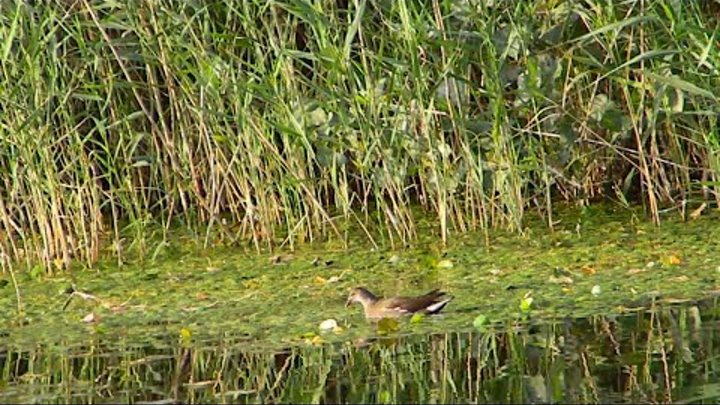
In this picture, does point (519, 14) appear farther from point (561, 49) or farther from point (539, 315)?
point (539, 315)

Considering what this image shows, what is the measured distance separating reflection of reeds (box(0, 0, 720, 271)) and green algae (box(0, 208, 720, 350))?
0.63 feet

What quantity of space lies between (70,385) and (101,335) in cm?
90

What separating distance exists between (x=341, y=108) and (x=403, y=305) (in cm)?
136

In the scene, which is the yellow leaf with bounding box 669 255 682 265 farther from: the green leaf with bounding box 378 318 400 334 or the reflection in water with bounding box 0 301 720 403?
the green leaf with bounding box 378 318 400 334

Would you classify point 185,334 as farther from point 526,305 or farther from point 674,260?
point 674,260

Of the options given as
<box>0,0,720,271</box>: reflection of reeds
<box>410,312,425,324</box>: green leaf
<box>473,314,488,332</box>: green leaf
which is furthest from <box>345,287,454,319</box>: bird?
<box>0,0,720,271</box>: reflection of reeds

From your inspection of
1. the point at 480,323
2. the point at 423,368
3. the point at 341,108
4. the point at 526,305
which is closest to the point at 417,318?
the point at 480,323

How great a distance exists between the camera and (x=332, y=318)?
7086mm

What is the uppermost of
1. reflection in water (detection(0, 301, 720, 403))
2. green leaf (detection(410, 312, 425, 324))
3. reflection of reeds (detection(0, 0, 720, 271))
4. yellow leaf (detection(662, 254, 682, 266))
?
reflection of reeds (detection(0, 0, 720, 271))

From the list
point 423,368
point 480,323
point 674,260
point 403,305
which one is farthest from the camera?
point 674,260

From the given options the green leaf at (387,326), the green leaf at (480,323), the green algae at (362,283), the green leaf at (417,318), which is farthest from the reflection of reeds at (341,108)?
the green leaf at (480,323)

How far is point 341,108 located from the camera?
318 inches

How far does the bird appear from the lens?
6.91 metres

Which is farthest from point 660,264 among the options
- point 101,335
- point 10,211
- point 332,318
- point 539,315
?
point 10,211
